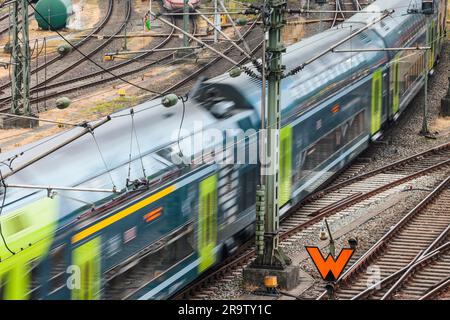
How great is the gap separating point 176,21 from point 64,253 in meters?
44.0

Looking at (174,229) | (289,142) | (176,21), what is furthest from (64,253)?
(176,21)

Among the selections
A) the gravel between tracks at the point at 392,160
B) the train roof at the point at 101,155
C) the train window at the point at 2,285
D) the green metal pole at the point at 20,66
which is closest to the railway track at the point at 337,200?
the gravel between tracks at the point at 392,160

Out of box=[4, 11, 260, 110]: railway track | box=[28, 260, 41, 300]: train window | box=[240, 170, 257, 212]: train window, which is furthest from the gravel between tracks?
box=[4, 11, 260, 110]: railway track

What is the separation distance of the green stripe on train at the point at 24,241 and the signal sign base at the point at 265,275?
6.69 meters

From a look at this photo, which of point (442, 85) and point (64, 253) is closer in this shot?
point (64, 253)

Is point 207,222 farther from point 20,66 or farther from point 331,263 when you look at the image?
point 20,66

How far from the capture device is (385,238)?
26062 millimetres

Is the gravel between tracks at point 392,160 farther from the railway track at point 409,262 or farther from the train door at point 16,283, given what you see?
the train door at point 16,283

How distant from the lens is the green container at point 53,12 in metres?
57.3

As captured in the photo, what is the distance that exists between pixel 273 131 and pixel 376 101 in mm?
13330

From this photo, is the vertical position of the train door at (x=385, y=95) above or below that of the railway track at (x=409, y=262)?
above

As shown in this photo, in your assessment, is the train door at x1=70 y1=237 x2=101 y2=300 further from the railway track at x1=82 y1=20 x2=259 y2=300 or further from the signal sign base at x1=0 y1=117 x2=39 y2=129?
the signal sign base at x1=0 y1=117 x2=39 y2=129

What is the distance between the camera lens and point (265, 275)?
22.3 m

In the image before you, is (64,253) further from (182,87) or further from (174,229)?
(182,87)
